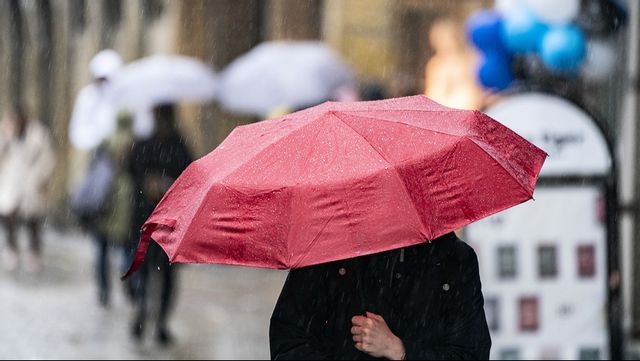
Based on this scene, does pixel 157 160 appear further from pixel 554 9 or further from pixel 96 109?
pixel 96 109

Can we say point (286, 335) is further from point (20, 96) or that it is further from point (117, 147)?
point (20, 96)

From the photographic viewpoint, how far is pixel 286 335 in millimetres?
4094

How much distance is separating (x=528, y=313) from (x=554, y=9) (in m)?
2.33

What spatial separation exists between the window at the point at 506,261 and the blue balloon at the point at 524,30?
2.05m

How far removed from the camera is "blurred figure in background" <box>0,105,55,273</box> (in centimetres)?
1459

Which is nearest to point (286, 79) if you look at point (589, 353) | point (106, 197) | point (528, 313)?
point (106, 197)

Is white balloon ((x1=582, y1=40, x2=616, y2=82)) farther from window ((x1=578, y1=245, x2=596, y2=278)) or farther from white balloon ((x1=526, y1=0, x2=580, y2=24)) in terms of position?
window ((x1=578, y1=245, x2=596, y2=278))

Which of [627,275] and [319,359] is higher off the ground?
[319,359]

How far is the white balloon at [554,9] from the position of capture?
26.4 feet

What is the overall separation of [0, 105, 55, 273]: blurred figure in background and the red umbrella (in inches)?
429

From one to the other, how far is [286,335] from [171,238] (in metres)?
0.56

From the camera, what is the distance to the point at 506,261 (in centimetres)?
676

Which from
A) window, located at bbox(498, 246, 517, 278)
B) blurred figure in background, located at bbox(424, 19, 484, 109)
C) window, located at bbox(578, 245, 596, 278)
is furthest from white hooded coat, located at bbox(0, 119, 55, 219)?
window, located at bbox(578, 245, 596, 278)

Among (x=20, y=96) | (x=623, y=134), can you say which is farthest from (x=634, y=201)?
(x=20, y=96)
